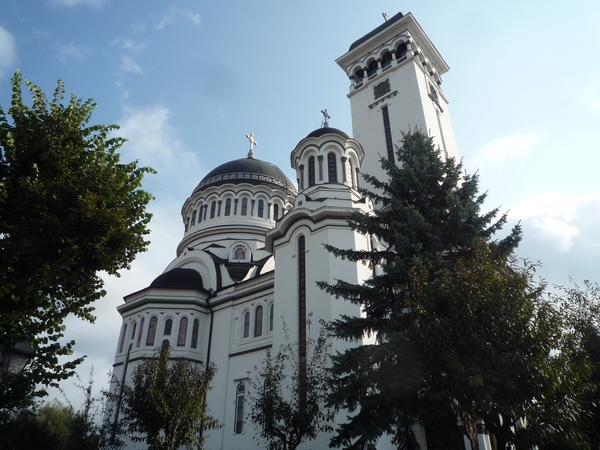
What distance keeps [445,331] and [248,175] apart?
→ 25033mm

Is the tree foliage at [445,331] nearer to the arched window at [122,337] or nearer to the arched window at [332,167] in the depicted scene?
the arched window at [332,167]

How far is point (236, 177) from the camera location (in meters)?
32.5

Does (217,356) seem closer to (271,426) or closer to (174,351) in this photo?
(174,351)

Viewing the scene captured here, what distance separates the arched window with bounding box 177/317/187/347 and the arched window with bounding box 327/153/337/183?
375 inches

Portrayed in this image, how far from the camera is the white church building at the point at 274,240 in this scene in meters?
18.3

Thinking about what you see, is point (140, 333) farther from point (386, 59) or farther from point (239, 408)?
point (386, 59)

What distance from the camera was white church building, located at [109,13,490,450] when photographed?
18.3 m

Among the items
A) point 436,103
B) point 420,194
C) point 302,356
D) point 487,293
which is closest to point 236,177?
point 436,103

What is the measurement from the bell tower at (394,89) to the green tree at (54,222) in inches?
709

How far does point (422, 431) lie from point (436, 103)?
71.0ft

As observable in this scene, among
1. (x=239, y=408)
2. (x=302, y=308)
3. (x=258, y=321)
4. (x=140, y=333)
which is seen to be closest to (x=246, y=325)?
(x=258, y=321)

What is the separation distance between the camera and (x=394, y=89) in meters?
29.4

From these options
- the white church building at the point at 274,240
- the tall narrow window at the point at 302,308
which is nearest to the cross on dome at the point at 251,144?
the white church building at the point at 274,240

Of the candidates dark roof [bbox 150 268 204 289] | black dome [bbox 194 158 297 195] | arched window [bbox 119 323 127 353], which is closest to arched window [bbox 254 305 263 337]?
dark roof [bbox 150 268 204 289]
